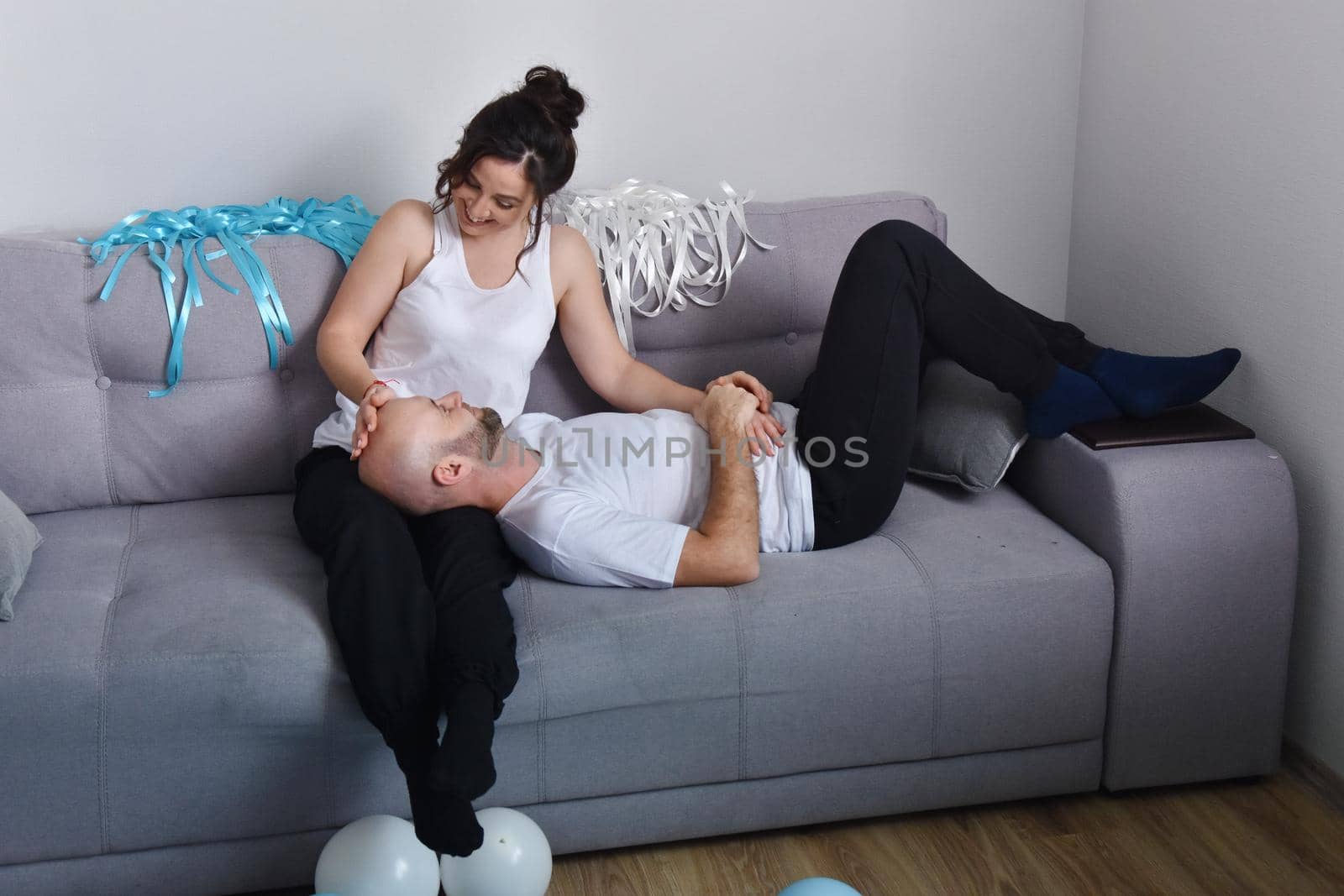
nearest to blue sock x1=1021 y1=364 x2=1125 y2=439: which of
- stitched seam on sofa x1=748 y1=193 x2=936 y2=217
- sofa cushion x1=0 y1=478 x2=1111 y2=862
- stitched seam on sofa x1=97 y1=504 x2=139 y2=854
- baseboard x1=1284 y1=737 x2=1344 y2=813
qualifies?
sofa cushion x1=0 y1=478 x2=1111 y2=862

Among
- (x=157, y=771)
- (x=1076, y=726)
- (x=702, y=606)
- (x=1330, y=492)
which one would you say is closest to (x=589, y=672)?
(x=702, y=606)

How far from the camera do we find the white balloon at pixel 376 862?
1.51 metres

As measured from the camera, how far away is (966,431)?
81.4 inches

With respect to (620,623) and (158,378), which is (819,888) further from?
(158,378)

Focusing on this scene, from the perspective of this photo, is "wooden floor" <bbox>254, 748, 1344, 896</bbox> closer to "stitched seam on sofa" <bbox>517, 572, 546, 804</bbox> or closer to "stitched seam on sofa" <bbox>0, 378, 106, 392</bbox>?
"stitched seam on sofa" <bbox>517, 572, 546, 804</bbox>

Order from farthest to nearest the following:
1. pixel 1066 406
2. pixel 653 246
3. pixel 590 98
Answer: pixel 590 98 → pixel 653 246 → pixel 1066 406

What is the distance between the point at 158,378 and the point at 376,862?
3.38ft

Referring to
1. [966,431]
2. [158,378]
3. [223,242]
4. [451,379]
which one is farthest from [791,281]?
[158,378]

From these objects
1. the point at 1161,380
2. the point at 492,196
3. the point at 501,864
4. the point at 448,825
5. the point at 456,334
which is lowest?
the point at 501,864

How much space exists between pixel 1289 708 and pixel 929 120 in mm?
1422

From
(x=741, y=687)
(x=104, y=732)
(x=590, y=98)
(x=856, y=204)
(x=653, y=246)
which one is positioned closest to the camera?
(x=104, y=732)

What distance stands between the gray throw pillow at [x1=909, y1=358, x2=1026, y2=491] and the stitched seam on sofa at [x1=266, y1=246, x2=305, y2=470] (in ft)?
3.57

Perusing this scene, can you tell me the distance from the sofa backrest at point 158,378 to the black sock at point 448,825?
2.92ft

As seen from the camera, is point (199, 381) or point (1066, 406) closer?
point (1066, 406)
